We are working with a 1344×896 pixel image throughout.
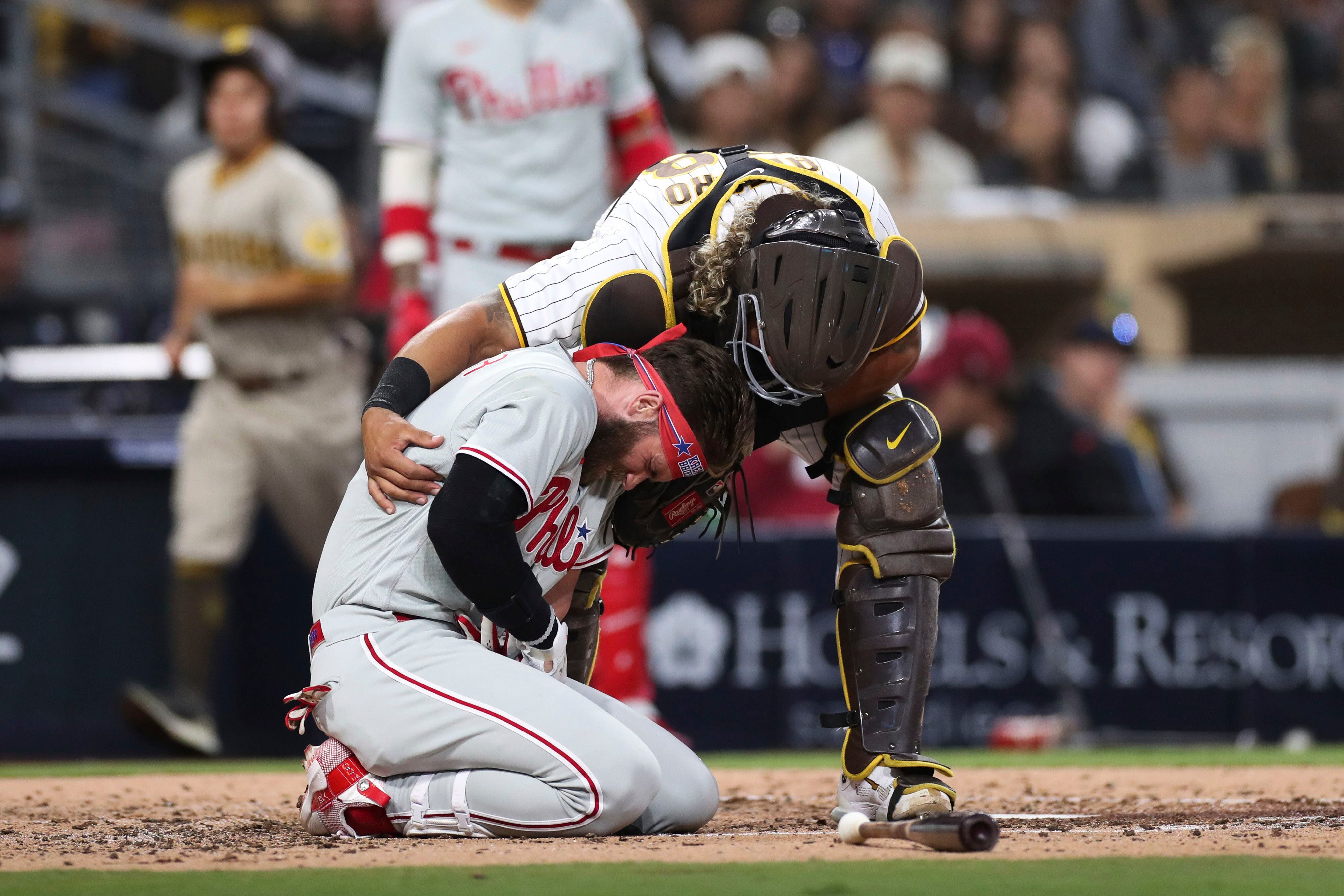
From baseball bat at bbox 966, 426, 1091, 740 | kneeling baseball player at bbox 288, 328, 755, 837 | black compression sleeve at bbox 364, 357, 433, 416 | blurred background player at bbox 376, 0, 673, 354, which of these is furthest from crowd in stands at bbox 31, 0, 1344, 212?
kneeling baseball player at bbox 288, 328, 755, 837

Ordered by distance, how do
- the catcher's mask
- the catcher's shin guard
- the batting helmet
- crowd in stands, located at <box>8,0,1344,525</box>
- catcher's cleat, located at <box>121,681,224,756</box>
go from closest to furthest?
the catcher's mask → the catcher's shin guard → catcher's cleat, located at <box>121,681,224,756</box> → the batting helmet → crowd in stands, located at <box>8,0,1344,525</box>

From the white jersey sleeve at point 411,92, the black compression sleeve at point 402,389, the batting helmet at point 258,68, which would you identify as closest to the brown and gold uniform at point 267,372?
the batting helmet at point 258,68

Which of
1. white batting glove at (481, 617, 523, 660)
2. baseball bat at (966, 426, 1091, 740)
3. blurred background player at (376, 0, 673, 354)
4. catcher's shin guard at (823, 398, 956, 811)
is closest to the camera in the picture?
white batting glove at (481, 617, 523, 660)

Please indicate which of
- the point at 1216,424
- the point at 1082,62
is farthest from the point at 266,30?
the point at 1216,424

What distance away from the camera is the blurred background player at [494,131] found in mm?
5008

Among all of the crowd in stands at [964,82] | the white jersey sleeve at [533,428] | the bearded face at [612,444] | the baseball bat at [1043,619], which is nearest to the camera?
the white jersey sleeve at [533,428]

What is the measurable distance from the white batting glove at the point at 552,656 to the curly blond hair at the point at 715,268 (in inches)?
27.7

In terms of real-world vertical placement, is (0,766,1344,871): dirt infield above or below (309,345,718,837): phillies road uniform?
below

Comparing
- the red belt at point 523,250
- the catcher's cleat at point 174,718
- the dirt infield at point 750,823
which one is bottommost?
the dirt infield at point 750,823

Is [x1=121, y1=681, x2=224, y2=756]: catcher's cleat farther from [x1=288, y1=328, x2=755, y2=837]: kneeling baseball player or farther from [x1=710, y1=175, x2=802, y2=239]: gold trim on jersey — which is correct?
[x1=710, y1=175, x2=802, y2=239]: gold trim on jersey

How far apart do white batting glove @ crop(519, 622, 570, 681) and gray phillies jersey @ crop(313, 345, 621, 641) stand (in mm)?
141

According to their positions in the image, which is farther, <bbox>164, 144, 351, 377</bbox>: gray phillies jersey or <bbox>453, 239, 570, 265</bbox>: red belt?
<bbox>164, 144, 351, 377</bbox>: gray phillies jersey

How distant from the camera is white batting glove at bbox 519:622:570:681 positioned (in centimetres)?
331

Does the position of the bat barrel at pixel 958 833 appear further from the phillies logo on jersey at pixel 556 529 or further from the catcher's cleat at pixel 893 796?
the phillies logo on jersey at pixel 556 529
